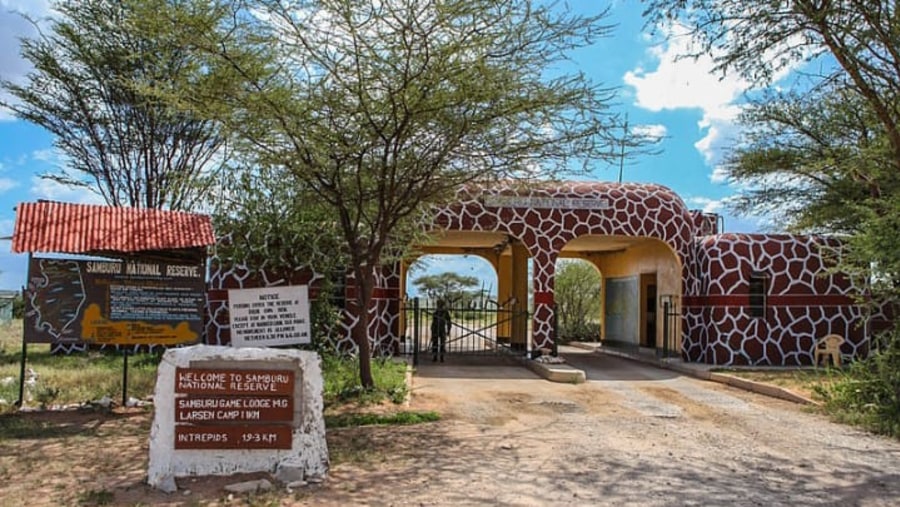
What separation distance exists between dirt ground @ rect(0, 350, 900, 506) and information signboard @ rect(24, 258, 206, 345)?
1036 millimetres

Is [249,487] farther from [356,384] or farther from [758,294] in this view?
[758,294]

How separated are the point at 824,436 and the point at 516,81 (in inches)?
231

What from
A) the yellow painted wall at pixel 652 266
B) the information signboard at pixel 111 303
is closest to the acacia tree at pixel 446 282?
the yellow painted wall at pixel 652 266

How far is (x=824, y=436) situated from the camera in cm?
893

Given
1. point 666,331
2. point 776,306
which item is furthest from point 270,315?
point 776,306

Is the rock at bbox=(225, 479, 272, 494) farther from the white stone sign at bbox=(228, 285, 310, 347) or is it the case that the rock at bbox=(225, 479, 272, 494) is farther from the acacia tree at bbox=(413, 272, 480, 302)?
the acacia tree at bbox=(413, 272, 480, 302)

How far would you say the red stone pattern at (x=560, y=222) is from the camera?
57.2 feet

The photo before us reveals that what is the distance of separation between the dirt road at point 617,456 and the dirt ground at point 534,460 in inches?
0.8

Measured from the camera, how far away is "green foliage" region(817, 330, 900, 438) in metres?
9.62

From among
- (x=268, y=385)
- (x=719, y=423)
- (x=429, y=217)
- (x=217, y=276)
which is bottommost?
(x=719, y=423)

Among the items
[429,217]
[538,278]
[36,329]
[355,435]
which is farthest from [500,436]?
[538,278]

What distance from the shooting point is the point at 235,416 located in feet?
20.7

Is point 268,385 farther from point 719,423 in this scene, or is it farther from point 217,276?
point 217,276

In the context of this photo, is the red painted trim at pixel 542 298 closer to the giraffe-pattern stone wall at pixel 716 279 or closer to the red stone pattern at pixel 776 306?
the giraffe-pattern stone wall at pixel 716 279
